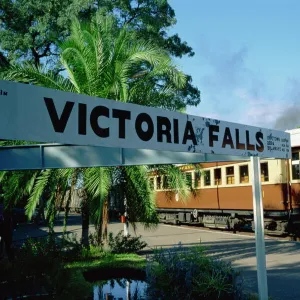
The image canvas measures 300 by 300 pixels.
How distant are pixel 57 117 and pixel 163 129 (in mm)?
1228

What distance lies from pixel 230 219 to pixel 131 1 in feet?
35.2

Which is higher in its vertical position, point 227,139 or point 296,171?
point 296,171

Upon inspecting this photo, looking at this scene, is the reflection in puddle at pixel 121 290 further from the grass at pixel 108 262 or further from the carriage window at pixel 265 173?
the carriage window at pixel 265 173

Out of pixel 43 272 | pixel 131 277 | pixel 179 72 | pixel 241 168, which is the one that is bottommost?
pixel 131 277

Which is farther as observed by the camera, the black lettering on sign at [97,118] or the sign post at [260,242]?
the sign post at [260,242]

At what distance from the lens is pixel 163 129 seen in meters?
4.48

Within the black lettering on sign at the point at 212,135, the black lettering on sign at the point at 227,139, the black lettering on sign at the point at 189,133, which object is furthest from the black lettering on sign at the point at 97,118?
the black lettering on sign at the point at 227,139

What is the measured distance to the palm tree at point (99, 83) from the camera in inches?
438

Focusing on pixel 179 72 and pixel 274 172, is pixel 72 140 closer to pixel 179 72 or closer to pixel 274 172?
pixel 179 72

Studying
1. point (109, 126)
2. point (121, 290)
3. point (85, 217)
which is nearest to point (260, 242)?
point (109, 126)

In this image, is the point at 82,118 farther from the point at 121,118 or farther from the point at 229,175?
the point at 229,175

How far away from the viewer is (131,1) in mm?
20672

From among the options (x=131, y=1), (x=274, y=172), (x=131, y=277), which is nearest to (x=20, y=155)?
(x=131, y=277)

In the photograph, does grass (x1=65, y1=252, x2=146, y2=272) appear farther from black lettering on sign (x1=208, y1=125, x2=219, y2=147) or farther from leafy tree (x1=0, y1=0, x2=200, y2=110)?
leafy tree (x1=0, y1=0, x2=200, y2=110)
